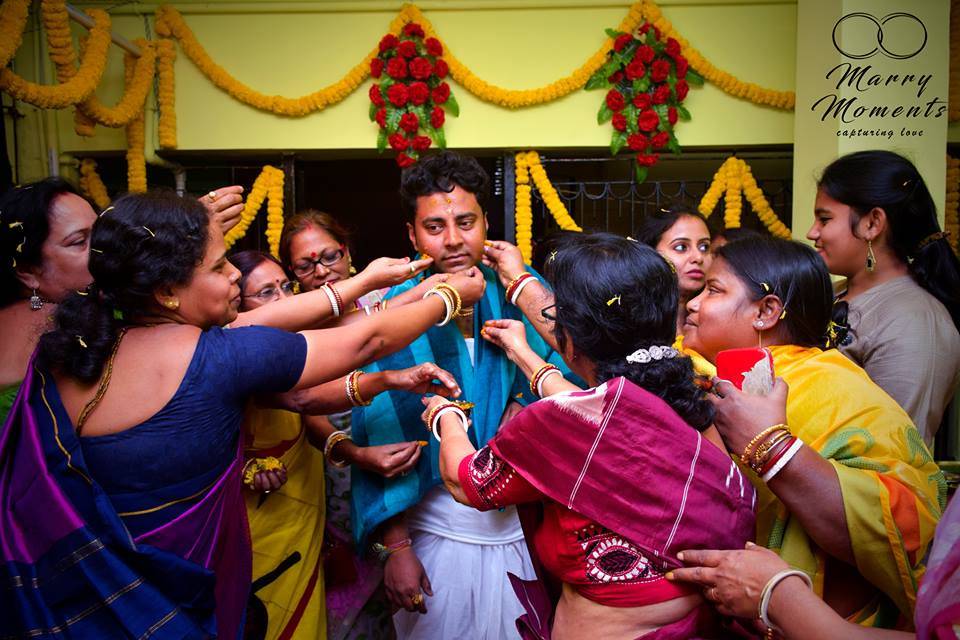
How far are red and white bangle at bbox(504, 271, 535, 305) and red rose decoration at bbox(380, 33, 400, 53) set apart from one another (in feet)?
10.5

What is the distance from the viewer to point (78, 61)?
197 inches

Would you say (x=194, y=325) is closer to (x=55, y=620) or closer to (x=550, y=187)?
(x=55, y=620)

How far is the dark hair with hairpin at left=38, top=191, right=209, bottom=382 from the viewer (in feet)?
5.24

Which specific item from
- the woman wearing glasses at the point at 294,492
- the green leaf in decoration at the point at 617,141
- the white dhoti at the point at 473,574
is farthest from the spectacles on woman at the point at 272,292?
the green leaf in decoration at the point at 617,141

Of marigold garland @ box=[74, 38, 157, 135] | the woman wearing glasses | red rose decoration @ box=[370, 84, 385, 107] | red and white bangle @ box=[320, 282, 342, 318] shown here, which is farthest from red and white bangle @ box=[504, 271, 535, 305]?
marigold garland @ box=[74, 38, 157, 135]

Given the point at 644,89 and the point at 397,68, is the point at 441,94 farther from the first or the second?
the point at 644,89

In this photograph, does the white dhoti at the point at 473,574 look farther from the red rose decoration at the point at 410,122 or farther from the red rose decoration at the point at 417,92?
the red rose decoration at the point at 417,92

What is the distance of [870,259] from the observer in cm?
271

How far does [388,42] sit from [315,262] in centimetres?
253

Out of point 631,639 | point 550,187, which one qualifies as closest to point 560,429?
point 631,639

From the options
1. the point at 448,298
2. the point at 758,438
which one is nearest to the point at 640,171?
the point at 448,298

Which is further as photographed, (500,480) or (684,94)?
(684,94)

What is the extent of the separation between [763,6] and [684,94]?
2.98 ft

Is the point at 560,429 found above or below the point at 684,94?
below
